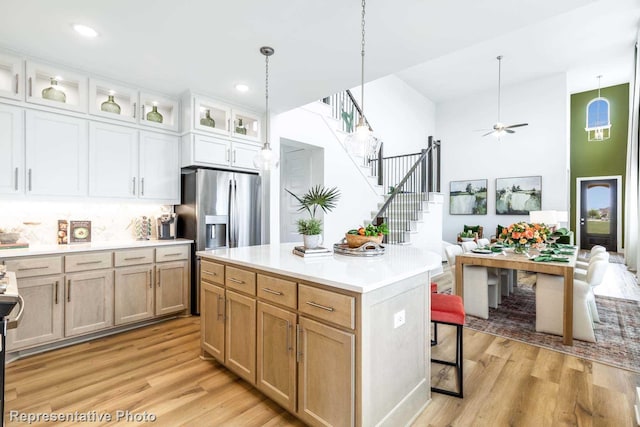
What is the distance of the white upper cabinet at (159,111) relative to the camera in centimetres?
372

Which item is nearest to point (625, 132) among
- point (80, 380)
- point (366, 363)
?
point (366, 363)

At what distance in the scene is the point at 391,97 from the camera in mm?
8281

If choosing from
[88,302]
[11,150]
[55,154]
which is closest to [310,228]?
[88,302]

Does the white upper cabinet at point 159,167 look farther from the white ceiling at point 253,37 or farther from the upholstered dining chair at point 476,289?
the upholstered dining chair at point 476,289

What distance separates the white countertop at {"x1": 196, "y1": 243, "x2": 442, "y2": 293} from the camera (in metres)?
1.57

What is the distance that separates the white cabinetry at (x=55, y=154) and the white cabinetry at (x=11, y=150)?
0.05 meters

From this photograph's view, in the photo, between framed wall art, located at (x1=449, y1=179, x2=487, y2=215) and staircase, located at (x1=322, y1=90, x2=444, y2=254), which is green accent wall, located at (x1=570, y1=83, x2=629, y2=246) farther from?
staircase, located at (x1=322, y1=90, x2=444, y2=254)

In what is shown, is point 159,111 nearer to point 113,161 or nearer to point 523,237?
point 113,161

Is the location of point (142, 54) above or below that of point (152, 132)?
above

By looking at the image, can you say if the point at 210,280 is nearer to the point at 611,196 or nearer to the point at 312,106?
the point at 312,106

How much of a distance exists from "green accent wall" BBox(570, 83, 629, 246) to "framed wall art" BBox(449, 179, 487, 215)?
126 inches

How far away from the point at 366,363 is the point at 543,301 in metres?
2.69

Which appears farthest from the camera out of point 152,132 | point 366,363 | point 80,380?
point 152,132

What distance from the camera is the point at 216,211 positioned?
3.92m
